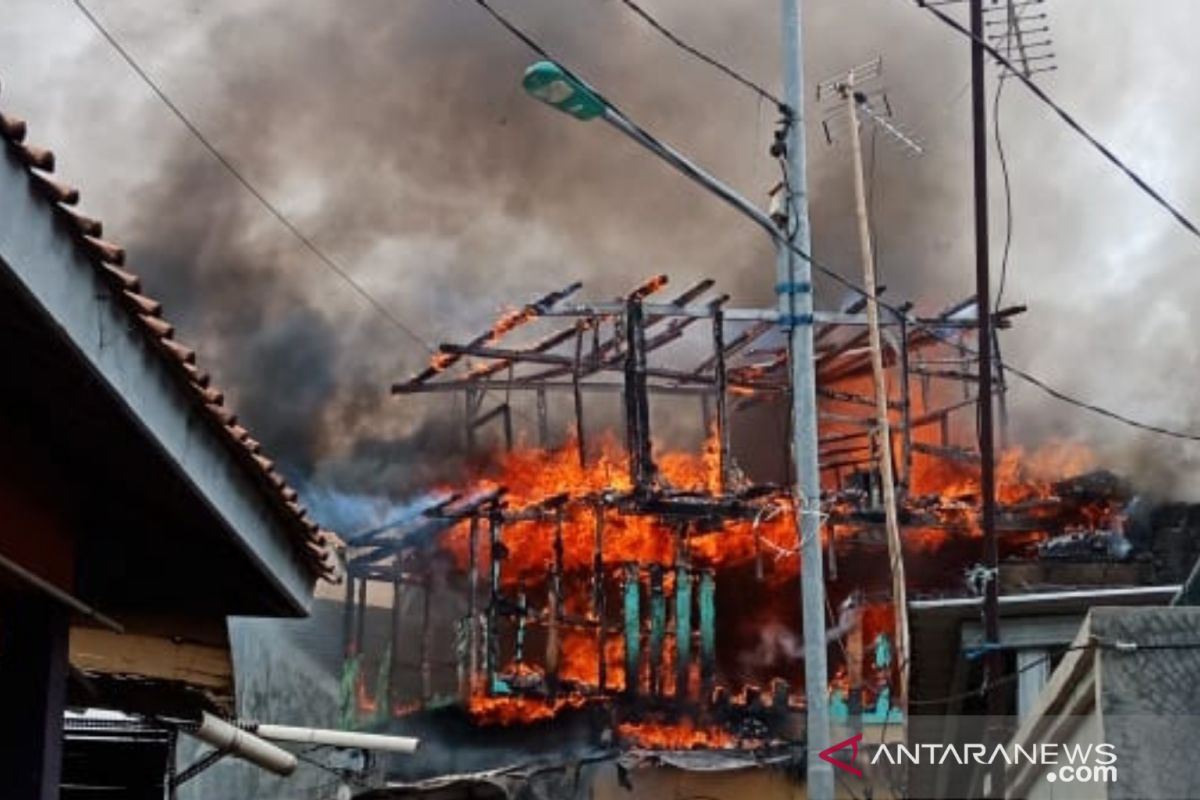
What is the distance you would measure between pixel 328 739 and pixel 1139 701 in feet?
35.4

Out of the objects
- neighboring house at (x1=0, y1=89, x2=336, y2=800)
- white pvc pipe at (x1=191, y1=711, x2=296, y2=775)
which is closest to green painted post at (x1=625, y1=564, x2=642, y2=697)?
white pvc pipe at (x1=191, y1=711, x2=296, y2=775)

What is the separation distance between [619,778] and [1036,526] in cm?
853

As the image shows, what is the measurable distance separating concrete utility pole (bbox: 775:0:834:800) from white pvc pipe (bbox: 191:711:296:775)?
3.84m

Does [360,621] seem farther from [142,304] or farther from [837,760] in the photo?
[142,304]

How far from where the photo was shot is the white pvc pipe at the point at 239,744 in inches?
380

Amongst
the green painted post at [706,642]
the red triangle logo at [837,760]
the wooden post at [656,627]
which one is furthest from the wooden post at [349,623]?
the red triangle logo at [837,760]

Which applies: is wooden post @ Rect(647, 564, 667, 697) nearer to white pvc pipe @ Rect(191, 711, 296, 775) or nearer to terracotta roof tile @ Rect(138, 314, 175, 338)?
white pvc pipe @ Rect(191, 711, 296, 775)

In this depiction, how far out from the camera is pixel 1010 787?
267 inches

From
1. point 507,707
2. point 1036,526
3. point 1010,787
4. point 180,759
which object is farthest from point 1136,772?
point 1036,526

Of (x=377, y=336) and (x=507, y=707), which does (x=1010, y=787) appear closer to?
(x=507, y=707)

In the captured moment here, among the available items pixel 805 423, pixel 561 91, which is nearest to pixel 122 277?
pixel 561 91

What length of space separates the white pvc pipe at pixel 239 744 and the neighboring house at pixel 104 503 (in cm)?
132

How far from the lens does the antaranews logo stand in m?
5.19

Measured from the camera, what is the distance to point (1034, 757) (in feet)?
20.7
